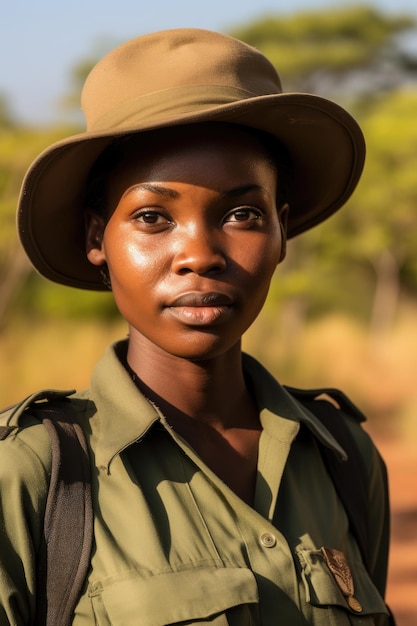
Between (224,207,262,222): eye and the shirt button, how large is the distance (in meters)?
0.64

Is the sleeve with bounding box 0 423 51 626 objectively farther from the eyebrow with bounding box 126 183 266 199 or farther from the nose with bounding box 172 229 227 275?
the eyebrow with bounding box 126 183 266 199

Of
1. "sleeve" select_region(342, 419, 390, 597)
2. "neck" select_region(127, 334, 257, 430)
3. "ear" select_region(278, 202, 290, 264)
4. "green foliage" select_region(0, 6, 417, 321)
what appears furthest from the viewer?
"green foliage" select_region(0, 6, 417, 321)

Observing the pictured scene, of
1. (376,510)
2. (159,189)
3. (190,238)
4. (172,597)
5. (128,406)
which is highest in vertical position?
(159,189)

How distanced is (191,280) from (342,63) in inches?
937

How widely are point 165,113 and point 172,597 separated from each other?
0.93 m

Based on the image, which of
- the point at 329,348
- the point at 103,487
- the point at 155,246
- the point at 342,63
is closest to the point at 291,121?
the point at 155,246

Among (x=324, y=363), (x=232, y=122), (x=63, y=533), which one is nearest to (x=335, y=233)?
(x=324, y=363)

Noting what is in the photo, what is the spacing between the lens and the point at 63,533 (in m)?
2.00

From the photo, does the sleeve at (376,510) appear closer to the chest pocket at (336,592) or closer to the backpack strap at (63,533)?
the chest pocket at (336,592)

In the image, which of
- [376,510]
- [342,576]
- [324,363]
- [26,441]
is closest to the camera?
[26,441]

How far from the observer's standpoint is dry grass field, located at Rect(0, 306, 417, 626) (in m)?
13.6

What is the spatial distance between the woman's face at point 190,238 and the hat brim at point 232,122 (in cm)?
8

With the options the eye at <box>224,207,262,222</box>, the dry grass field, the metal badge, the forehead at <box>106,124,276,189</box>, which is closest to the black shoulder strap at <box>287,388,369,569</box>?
the metal badge

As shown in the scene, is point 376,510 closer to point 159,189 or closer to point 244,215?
point 244,215
